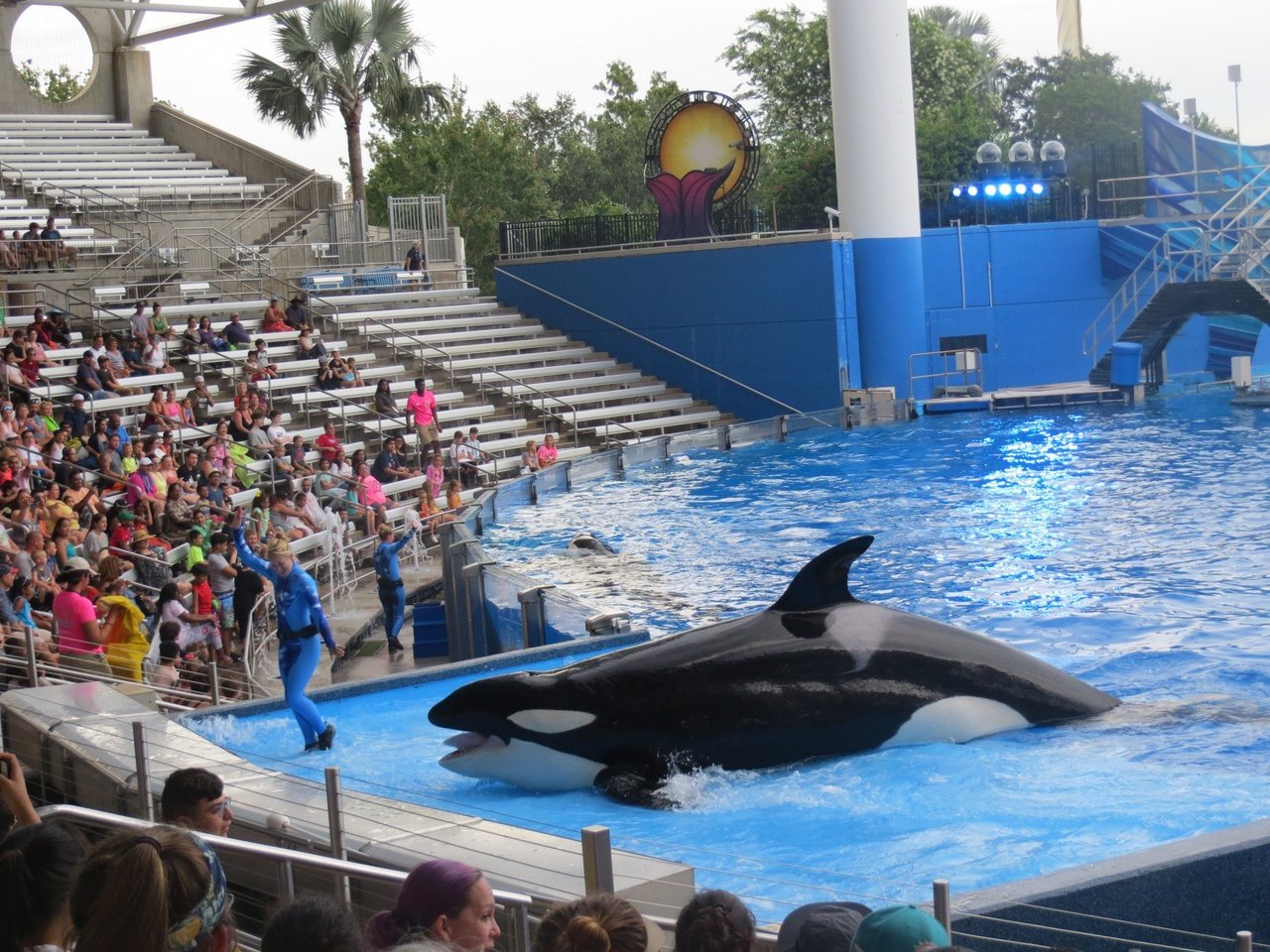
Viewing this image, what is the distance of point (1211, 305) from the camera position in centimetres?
2734

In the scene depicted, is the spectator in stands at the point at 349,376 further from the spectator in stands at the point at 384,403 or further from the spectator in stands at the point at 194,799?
the spectator in stands at the point at 194,799

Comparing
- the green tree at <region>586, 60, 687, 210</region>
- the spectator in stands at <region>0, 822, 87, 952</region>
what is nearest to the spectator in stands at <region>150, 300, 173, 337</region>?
the spectator in stands at <region>0, 822, 87, 952</region>

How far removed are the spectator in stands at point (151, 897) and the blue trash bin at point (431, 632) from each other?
31.5ft

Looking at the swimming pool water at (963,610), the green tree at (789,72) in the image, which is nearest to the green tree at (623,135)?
the green tree at (789,72)

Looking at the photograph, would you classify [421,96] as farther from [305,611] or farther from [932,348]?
[305,611]

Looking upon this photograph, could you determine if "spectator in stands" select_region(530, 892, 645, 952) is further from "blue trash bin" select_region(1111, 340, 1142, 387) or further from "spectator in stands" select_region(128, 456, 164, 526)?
"blue trash bin" select_region(1111, 340, 1142, 387)

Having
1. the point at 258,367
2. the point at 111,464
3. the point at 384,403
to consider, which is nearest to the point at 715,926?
the point at 111,464

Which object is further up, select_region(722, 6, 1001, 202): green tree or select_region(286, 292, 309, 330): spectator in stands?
select_region(722, 6, 1001, 202): green tree

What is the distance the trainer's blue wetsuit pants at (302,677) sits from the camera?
8.33 metres

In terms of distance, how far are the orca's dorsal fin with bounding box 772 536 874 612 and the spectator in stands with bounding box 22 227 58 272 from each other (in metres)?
17.8

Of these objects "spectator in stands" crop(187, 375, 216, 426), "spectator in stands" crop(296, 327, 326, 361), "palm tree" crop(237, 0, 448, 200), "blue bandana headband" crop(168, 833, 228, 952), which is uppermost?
"palm tree" crop(237, 0, 448, 200)

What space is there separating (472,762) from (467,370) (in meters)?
18.8

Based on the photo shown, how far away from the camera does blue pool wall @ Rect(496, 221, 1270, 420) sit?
28.6 meters

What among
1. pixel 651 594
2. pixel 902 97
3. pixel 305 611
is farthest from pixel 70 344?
pixel 902 97
